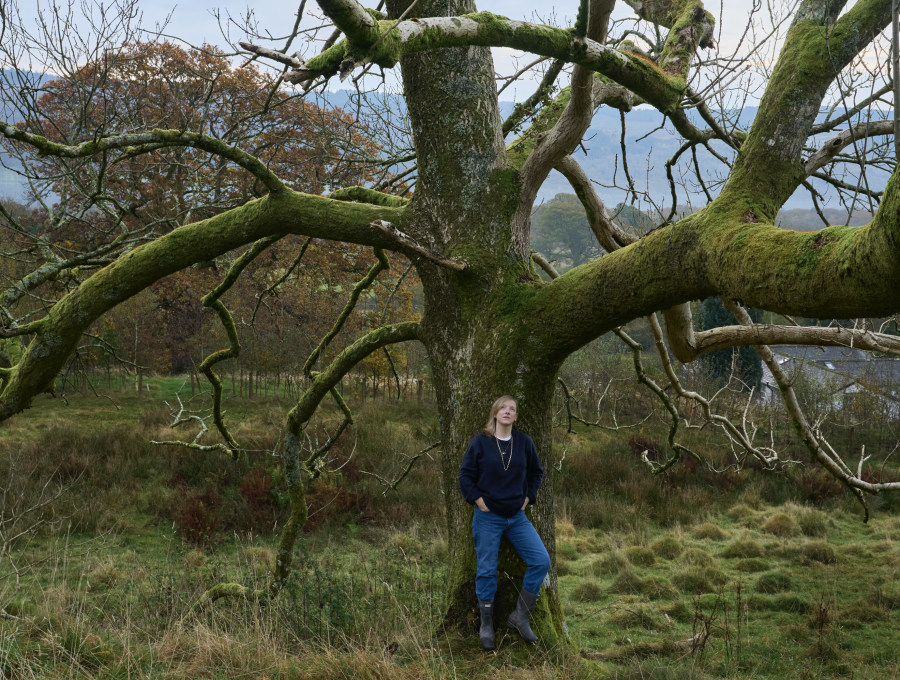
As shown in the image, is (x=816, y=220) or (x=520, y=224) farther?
(x=816, y=220)

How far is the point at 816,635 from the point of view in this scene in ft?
18.3

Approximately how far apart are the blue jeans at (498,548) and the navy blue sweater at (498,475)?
7cm

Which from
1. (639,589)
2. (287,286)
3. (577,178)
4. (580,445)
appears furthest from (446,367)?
(287,286)

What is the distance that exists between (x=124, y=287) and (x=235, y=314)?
13.1 meters

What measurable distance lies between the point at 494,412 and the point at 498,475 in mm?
343

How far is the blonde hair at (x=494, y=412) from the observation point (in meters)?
3.26

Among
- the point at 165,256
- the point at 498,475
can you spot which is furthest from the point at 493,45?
the point at 165,256

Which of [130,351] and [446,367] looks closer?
[446,367]

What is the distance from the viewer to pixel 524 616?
314 centimetres

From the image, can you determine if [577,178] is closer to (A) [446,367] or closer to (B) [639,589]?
(A) [446,367]

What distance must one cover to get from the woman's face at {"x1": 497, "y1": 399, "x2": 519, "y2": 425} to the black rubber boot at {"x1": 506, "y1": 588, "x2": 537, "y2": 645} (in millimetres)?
902

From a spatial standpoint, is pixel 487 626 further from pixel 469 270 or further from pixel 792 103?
pixel 792 103

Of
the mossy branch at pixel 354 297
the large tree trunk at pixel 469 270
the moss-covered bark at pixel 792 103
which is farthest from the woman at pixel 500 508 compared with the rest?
the mossy branch at pixel 354 297

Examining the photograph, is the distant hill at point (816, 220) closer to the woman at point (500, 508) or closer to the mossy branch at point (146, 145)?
the woman at point (500, 508)
